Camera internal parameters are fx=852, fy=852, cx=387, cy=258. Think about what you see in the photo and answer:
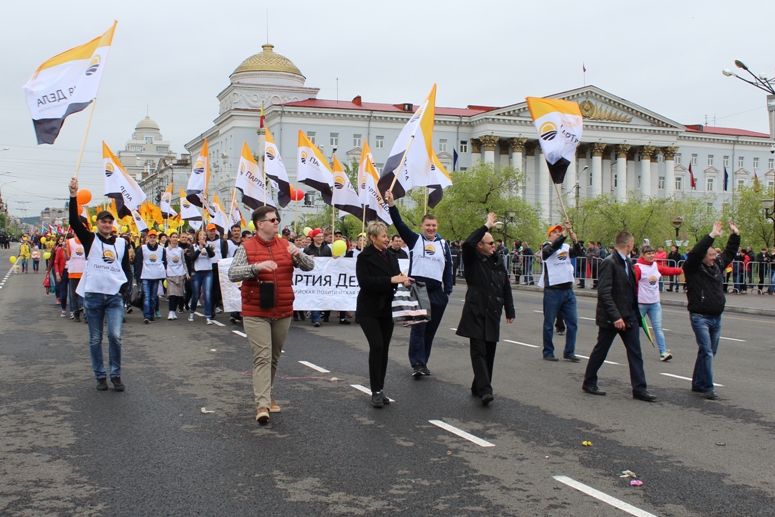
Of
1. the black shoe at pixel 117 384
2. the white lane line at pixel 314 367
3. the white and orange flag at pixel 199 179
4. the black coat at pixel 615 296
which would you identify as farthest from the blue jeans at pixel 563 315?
the white and orange flag at pixel 199 179

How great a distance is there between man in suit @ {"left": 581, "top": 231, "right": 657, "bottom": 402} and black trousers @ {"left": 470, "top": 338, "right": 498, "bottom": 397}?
3.97ft

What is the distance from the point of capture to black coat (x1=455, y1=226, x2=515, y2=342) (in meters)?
8.54

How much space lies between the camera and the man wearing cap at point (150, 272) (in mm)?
16641

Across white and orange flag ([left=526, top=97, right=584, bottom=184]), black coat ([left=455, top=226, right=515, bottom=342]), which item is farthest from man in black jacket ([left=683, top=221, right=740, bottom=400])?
white and orange flag ([left=526, top=97, right=584, bottom=184])

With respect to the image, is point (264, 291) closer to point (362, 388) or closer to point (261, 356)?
point (261, 356)

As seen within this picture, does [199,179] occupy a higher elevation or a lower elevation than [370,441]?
higher

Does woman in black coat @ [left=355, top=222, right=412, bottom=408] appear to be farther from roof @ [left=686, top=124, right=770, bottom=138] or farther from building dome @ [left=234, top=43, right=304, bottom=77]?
roof @ [left=686, top=124, right=770, bottom=138]

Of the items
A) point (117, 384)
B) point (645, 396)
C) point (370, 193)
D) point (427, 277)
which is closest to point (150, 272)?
point (370, 193)

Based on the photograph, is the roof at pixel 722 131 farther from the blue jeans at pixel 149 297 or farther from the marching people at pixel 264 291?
the marching people at pixel 264 291

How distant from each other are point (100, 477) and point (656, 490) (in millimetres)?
3732

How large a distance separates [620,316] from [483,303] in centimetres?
151

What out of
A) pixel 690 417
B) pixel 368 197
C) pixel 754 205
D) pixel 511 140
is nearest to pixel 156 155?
pixel 511 140

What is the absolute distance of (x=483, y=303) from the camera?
859 cm

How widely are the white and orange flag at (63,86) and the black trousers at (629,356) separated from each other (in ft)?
21.6
